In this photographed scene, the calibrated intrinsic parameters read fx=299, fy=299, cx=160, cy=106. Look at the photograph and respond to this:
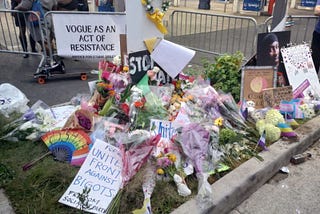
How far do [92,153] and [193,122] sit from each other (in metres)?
1.10

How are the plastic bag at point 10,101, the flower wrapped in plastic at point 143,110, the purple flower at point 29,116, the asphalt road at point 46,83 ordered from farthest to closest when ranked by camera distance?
the asphalt road at point 46,83
the plastic bag at point 10,101
the purple flower at point 29,116
the flower wrapped in plastic at point 143,110

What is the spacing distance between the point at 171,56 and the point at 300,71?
79.0 inches

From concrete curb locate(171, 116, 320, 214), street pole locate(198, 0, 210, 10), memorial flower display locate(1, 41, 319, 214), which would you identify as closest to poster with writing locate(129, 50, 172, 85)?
memorial flower display locate(1, 41, 319, 214)

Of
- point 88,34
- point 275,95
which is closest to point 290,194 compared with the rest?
point 275,95

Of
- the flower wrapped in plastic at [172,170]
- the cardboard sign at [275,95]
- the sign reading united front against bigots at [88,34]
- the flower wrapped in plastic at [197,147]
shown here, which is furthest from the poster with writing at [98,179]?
the sign reading united front against bigots at [88,34]

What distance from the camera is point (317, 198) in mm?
2695

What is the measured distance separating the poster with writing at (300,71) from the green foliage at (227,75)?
2.24 feet

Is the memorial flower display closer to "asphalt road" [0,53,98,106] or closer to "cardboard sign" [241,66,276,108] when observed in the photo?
"cardboard sign" [241,66,276,108]

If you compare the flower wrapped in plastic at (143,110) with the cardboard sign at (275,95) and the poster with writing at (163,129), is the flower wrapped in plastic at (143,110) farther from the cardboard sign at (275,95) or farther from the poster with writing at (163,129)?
the cardboard sign at (275,95)

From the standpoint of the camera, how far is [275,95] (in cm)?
381

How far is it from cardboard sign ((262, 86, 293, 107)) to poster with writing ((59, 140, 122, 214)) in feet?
6.89

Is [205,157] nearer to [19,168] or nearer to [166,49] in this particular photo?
[166,49]

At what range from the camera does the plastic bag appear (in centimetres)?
377

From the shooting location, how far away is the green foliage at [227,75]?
13.0ft
